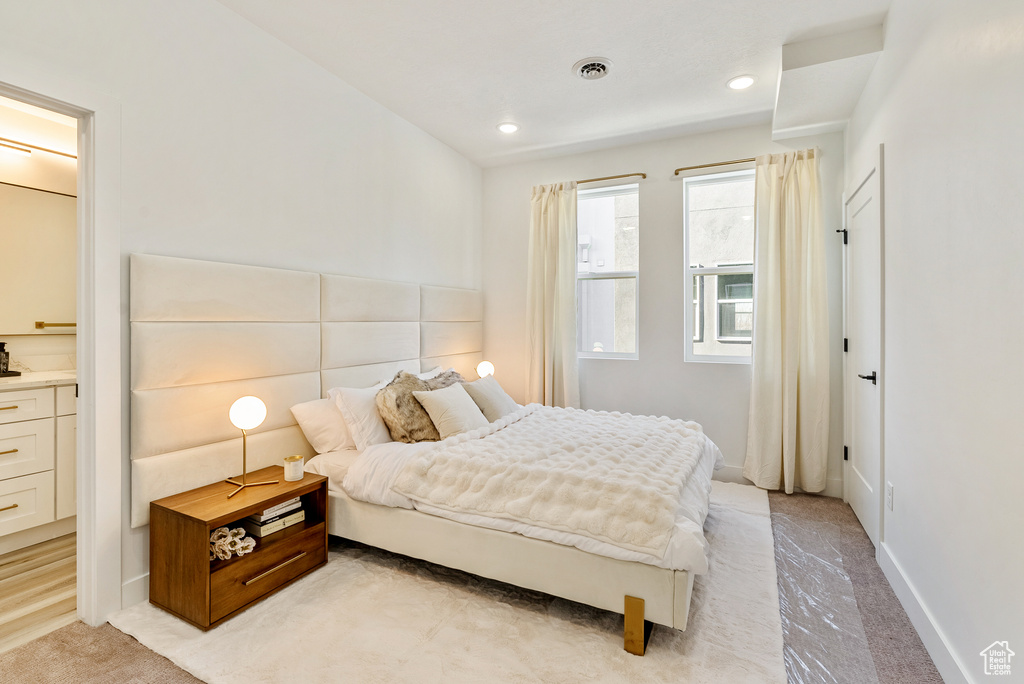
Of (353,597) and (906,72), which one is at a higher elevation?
(906,72)

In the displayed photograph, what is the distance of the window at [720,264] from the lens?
371 cm

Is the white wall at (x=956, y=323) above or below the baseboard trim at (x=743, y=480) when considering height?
above

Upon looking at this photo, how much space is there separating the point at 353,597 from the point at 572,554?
102cm

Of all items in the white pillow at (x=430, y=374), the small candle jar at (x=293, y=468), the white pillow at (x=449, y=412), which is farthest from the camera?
the white pillow at (x=430, y=374)

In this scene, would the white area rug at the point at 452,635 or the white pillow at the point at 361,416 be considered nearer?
the white area rug at the point at 452,635

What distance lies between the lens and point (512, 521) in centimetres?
202

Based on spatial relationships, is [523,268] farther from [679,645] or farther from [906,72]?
[679,645]

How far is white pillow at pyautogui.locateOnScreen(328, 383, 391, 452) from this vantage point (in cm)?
260

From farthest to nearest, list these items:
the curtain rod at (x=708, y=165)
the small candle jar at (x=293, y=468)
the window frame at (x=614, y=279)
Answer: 1. the window frame at (x=614, y=279)
2. the curtain rod at (x=708, y=165)
3. the small candle jar at (x=293, y=468)

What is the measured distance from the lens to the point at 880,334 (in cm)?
239

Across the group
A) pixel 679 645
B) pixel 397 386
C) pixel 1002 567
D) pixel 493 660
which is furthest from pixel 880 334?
pixel 397 386

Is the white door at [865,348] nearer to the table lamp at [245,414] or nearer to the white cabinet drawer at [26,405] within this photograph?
the table lamp at [245,414]

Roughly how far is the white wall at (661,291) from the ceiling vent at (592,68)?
1.20 meters

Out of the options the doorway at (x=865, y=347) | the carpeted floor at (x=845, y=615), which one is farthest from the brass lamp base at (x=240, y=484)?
the doorway at (x=865, y=347)
